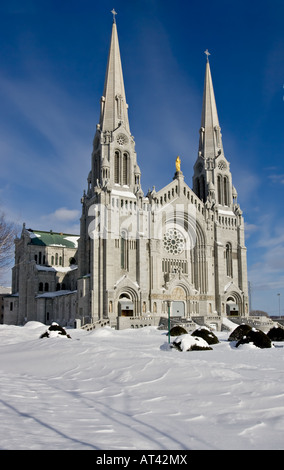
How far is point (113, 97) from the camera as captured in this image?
64.9 metres

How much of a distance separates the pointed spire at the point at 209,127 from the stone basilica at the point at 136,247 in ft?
0.60

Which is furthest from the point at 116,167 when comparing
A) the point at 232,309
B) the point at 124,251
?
the point at 232,309

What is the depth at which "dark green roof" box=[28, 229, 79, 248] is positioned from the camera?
7632cm

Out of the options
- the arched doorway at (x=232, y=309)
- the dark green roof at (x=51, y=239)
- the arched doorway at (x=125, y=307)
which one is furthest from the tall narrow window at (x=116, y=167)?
the arched doorway at (x=232, y=309)

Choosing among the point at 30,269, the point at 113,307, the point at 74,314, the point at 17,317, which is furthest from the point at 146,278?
the point at 17,317

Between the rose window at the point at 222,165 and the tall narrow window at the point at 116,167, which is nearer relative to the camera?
the tall narrow window at the point at 116,167

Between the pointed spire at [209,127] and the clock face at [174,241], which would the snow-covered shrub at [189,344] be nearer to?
the clock face at [174,241]

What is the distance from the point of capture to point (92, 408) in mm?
10711

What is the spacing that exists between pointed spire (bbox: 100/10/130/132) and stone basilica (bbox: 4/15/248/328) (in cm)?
16

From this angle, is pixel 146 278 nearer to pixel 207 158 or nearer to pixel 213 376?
pixel 207 158

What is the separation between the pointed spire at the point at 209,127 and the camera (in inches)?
2844

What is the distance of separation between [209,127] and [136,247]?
28796 millimetres

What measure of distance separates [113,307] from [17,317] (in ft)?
97.3
